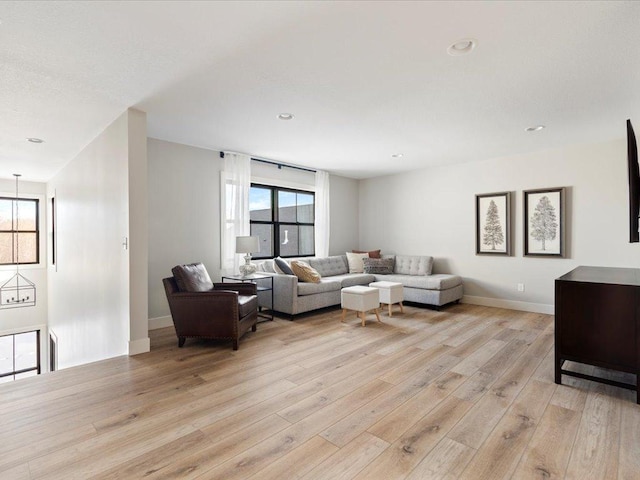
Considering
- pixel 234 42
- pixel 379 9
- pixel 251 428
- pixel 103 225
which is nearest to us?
pixel 379 9

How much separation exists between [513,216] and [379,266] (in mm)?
2351

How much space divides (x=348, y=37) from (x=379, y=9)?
11.9 inches

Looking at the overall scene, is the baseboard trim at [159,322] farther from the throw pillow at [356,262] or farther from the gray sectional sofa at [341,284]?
the throw pillow at [356,262]

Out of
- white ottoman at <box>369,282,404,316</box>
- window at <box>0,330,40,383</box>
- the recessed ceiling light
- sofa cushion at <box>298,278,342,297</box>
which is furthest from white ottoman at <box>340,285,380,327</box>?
window at <box>0,330,40,383</box>

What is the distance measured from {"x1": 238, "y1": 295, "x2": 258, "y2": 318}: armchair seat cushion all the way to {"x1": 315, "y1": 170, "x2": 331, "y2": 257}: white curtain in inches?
105

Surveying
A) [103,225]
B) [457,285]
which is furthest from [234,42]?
[457,285]

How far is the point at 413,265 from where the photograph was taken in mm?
6090

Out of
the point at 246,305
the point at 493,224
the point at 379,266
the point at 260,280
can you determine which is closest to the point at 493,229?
the point at 493,224

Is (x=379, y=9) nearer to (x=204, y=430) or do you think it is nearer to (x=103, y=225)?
(x=204, y=430)

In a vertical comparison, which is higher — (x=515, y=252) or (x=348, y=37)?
(x=348, y=37)

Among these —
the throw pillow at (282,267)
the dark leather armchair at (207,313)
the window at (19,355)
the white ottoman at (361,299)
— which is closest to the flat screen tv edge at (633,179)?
the white ottoman at (361,299)

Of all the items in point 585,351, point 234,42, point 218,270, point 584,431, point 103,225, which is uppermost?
point 234,42

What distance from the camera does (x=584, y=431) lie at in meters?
1.99

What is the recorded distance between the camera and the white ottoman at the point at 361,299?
4.30 metres
